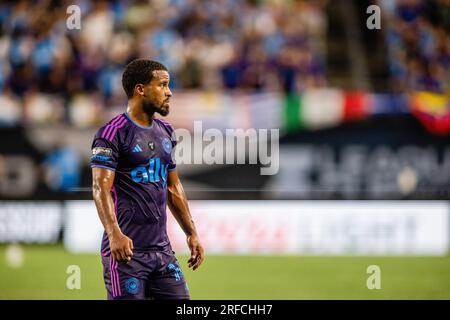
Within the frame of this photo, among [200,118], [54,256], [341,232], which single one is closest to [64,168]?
[54,256]

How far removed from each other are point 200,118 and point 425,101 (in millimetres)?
3341

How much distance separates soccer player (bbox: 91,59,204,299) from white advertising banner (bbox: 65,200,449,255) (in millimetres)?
6262

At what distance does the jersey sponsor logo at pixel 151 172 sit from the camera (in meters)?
5.47

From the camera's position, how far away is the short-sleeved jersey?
5.41 m

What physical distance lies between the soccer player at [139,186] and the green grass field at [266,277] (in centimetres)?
367

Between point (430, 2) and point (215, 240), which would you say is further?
point (430, 2)

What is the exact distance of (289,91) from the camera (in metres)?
13.6

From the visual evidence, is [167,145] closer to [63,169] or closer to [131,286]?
[131,286]

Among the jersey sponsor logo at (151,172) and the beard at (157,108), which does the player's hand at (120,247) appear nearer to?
the jersey sponsor logo at (151,172)

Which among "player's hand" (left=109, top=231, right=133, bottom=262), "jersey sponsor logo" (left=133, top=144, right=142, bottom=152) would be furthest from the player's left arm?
"player's hand" (left=109, top=231, right=133, bottom=262)

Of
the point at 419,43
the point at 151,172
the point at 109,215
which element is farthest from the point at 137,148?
the point at 419,43

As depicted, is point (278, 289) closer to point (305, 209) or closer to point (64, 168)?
point (305, 209)

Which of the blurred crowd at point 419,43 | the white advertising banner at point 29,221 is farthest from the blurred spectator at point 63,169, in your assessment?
the blurred crowd at point 419,43

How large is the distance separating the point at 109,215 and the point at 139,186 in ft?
1.21
